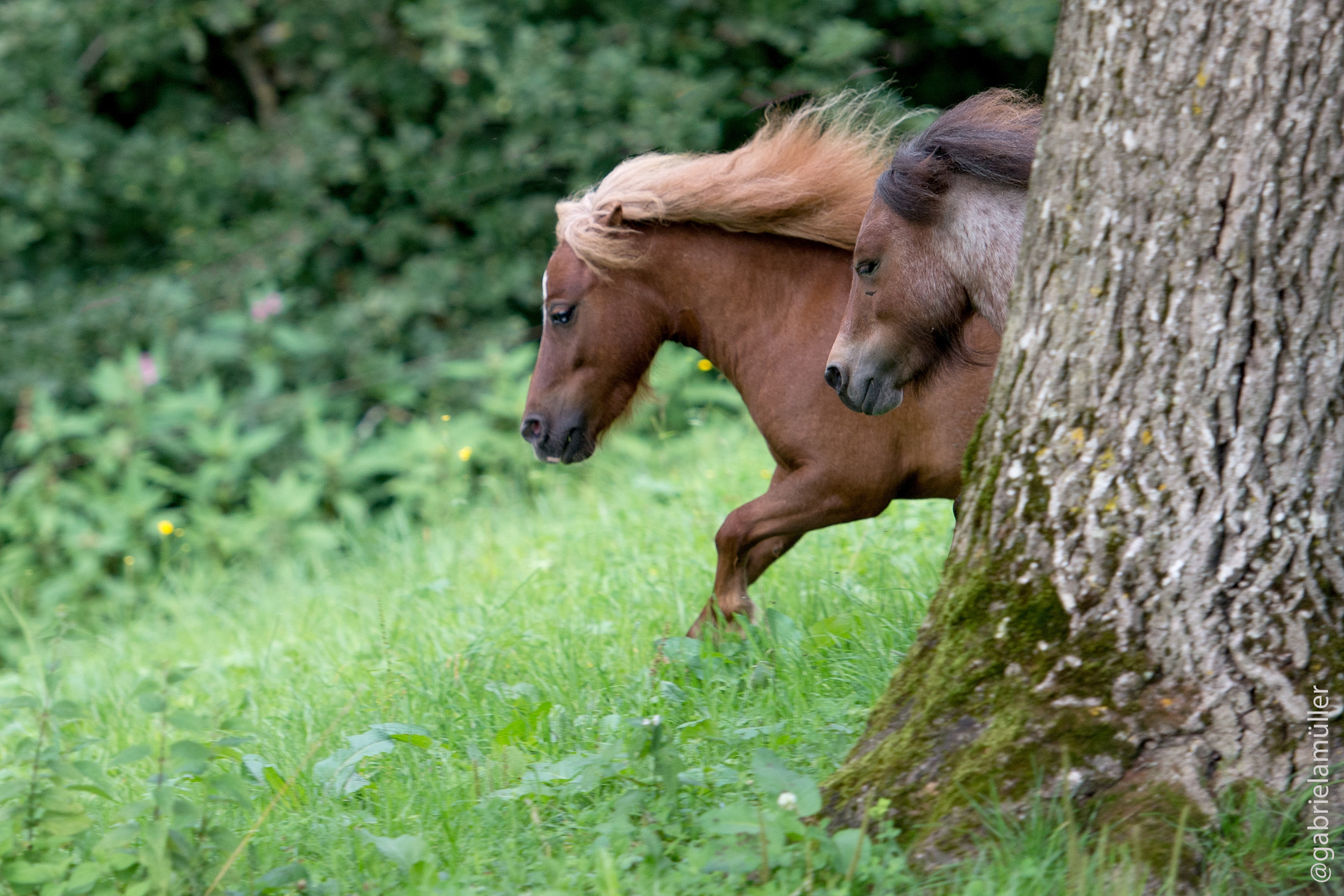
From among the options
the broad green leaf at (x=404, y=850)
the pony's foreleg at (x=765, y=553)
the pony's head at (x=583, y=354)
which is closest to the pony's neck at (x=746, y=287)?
the pony's head at (x=583, y=354)

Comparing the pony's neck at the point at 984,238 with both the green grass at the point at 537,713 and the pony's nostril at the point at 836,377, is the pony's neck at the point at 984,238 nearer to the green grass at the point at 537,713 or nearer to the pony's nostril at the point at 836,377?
the pony's nostril at the point at 836,377

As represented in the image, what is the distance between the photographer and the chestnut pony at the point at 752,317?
3.45 metres

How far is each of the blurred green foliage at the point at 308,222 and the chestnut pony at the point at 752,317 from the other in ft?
10.4

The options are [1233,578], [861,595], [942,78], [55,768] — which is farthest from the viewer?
[942,78]

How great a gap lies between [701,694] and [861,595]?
88 centimetres

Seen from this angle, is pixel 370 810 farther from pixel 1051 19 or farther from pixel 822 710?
pixel 1051 19

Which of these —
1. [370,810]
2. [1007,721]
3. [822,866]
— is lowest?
[370,810]

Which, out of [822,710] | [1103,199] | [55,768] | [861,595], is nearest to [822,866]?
[822,710]

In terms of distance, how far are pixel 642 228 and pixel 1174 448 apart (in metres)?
2.01

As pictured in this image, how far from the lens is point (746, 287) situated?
12.0 ft

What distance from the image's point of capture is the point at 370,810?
9.23ft

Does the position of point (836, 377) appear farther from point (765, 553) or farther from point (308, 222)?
point (308, 222)

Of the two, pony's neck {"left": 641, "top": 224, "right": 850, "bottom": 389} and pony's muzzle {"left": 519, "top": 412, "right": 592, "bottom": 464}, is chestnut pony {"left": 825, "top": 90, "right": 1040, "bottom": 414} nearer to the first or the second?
pony's neck {"left": 641, "top": 224, "right": 850, "bottom": 389}

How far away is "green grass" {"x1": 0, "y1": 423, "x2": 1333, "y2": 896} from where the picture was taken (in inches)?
89.3
